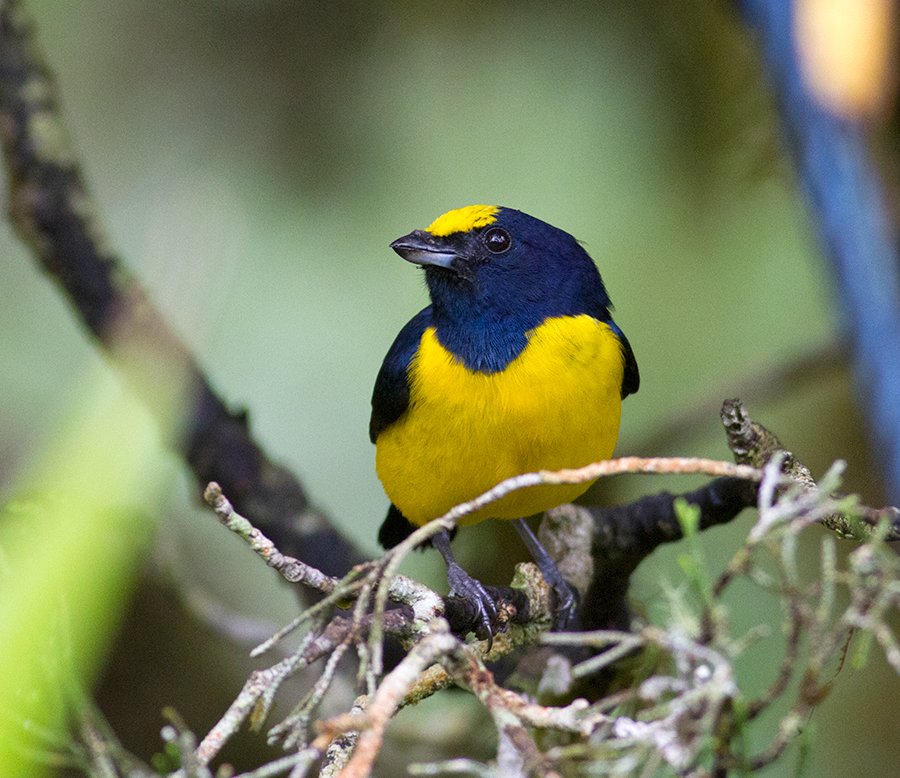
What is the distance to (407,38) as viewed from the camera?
2.98 meters

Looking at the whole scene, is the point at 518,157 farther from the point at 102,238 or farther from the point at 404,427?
the point at 404,427

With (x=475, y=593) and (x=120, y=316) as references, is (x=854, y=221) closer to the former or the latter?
(x=475, y=593)

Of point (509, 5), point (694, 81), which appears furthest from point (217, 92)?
point (694, 81)

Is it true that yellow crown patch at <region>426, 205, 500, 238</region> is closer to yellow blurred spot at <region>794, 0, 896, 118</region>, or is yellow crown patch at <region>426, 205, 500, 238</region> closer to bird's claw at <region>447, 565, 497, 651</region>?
bird's claw at <region>447, 565, 497, 651</region>

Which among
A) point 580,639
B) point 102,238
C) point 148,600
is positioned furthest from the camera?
point 148,600

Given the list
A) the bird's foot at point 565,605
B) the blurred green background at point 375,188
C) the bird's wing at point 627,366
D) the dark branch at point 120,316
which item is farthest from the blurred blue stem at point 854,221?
the dark branch at point 120,316

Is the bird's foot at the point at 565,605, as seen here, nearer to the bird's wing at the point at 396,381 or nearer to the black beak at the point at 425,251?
the bird's wing at the point at 396,381

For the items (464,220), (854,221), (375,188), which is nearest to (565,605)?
(464,220)

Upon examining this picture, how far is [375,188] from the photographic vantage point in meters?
2.96

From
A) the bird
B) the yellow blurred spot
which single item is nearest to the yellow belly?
the bird

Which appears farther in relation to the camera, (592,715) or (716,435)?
(716,435)

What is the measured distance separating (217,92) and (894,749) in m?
2.89

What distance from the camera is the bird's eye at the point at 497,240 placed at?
1.60 m

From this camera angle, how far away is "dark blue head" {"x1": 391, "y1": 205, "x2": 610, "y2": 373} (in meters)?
1.53
